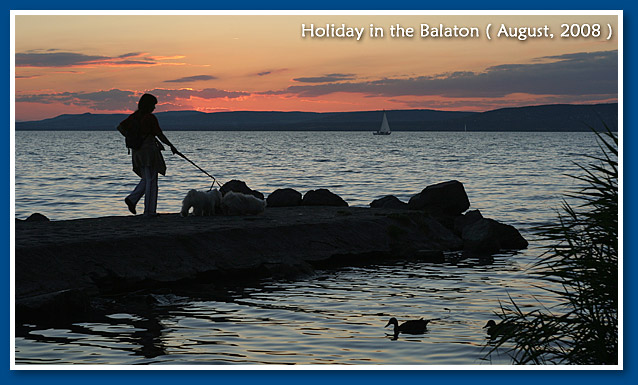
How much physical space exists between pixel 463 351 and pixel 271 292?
4.25 meters

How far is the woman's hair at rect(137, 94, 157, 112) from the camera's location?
15664 mm

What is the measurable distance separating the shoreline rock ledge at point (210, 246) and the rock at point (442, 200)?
1.79 metres

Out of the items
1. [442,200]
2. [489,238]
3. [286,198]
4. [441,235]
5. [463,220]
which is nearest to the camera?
[489,238]

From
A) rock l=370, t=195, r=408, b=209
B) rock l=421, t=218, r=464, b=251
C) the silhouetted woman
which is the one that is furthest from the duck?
rock l=370, t=195, r=408, b=209

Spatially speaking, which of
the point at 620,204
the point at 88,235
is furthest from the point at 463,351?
the point at 88,235

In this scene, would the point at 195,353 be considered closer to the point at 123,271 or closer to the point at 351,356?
the point at 351,356

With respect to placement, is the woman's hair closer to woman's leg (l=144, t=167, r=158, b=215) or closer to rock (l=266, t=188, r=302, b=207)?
woman's leg (l=144, t=167, r=158, b=215)

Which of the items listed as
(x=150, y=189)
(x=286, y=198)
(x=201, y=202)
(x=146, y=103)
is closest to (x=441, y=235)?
(x=286, y=198)

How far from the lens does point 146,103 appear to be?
15680mm

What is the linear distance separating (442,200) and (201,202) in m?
7.68

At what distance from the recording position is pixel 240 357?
9438 mm

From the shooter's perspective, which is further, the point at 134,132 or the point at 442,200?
the point at 442,200

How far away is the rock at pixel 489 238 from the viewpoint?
18953mm

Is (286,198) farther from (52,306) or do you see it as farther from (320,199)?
(52,306)
